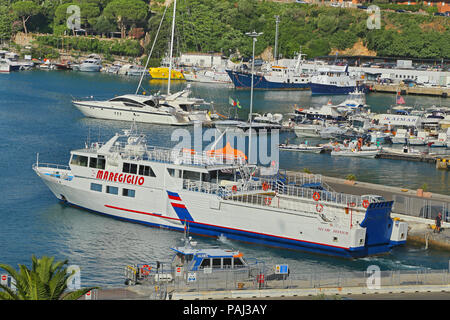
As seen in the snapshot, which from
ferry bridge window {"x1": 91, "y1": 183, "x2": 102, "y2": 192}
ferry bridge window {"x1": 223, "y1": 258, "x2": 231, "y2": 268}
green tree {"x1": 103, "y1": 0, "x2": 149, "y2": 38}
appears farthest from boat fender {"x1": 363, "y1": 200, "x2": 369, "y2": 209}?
green tree {"x1": 103, "y1": 0, "x2": 149, "y2": 38}

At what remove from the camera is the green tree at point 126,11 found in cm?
16512

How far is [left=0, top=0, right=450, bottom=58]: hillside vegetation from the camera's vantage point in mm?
153625

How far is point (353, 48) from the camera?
158500 millimetres

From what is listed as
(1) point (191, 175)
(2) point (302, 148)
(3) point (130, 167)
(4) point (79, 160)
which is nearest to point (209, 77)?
(2) point (302, 148)

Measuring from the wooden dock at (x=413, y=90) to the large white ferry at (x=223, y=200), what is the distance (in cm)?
8526

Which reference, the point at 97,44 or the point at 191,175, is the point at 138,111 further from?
the point at 97,44

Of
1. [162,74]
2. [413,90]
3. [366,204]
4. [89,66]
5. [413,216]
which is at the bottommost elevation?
[413,216]

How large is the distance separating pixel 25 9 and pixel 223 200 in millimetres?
143367

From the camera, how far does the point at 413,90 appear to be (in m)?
128

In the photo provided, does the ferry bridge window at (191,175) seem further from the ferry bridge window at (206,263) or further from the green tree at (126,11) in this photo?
the green tree at (126,11)

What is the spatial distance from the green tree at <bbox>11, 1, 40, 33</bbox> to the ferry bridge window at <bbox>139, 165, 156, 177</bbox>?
455 ft

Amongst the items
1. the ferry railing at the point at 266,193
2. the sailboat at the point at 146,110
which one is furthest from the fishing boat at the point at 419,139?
the ferry railing at the point at 266,193

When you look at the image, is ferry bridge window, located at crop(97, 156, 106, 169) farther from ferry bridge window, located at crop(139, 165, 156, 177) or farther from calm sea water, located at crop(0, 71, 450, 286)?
calm sea water, located at crop(0, 71, 450, 286)
